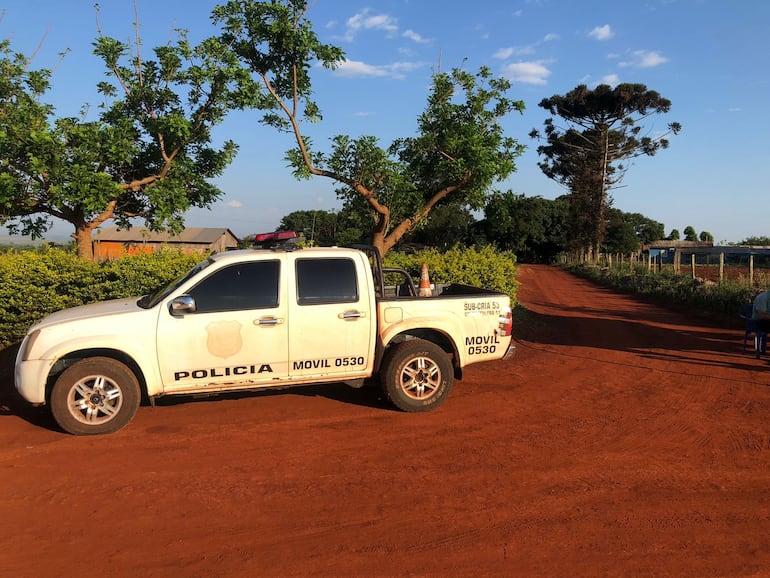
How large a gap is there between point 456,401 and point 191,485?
125 inches

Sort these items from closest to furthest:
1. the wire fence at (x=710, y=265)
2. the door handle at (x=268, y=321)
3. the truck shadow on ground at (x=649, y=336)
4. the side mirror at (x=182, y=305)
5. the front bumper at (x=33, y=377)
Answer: the front bumper at (x=33, y=377)
the side mirror at (x=182, y=305)
the door handle at (x=268, y=321)
the truck shadow on ground at (x=649, y=336)
the wire fence at (x=710, y=265)

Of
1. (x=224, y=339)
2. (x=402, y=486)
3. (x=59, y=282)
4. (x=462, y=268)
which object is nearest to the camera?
(x=402, y=486)

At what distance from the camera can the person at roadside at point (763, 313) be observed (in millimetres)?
8023

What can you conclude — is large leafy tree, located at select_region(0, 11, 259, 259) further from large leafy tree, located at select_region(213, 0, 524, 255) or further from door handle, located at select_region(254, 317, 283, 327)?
door handle, located at select_region(254, 317, 283, 327)

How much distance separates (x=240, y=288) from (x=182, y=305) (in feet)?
1.96

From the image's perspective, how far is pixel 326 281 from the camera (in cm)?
579

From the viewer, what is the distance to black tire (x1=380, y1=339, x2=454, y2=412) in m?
5.80

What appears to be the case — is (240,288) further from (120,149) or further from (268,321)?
(120,149)

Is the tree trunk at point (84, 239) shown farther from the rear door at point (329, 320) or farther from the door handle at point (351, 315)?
the door handle at point (351, 315)

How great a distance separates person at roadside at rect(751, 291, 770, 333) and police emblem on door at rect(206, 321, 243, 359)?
7.45 meters

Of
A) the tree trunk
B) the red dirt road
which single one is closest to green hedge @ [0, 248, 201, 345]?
the red dirt road

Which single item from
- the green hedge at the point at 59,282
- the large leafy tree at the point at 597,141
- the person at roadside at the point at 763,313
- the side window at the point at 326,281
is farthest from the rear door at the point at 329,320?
the large leafy tree at the point at 597,141

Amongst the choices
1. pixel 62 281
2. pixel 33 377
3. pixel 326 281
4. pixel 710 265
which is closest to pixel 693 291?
pixel 326 281

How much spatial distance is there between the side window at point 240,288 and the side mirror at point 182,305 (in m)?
0.13
